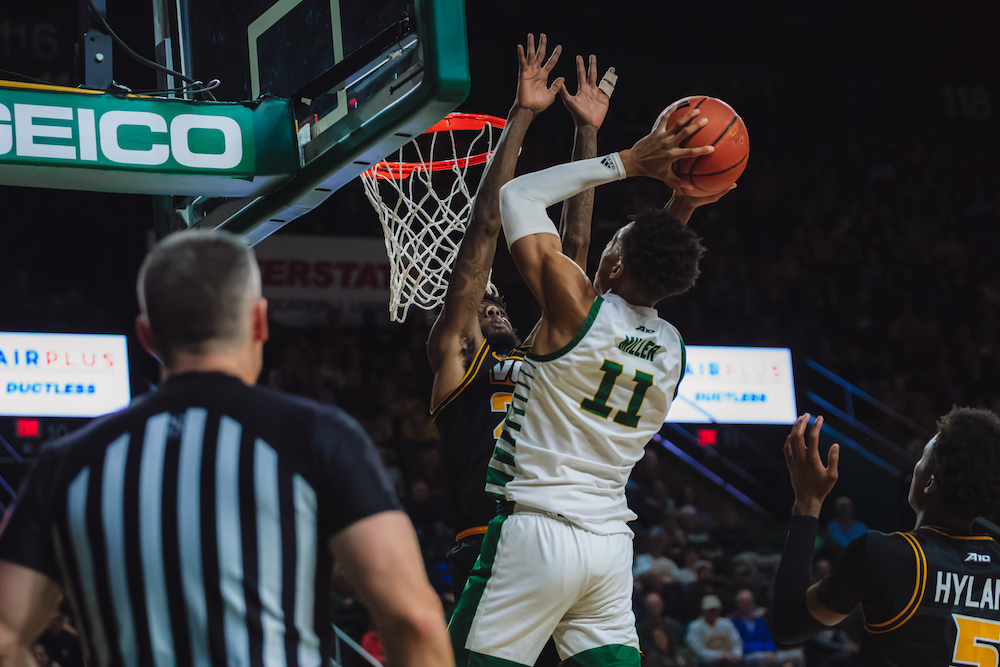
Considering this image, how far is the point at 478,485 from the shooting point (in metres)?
4.29

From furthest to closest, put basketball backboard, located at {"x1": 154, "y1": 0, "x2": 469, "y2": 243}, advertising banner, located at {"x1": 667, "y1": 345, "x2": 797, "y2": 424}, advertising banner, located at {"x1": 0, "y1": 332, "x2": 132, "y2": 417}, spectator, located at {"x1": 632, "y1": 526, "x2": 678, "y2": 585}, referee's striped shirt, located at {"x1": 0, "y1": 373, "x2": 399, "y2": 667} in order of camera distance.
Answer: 1. advertising banner, located at {"x1": 667, "y1": 345, "x2": 797, "y2": 424}
2. advertising banner, located at {"x1": 0, "y1": 332, "x2": 132, "y2": 417}
3. spectator, located at {"x1": 632, "y1": 526, "x2": 678, "y2": 585}
4. basketball backboard, located at {"x1": 154, "y1": 0, "x2": 469, "y2": 243}
5. referee's striped shirt, located at {"x1": 0, "y1": 373, "x2": 399, "y2": 667}

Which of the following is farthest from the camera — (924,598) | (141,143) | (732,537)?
(732,537)

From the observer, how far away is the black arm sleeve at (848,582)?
3051 mm

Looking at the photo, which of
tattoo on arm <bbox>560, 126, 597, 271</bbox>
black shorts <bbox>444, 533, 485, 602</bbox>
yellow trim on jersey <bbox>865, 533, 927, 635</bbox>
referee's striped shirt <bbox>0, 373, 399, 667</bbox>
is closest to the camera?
referee's striped shirt <bbox>0, 373, 399, 667</bbox>

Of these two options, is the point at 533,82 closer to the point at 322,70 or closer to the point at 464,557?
the point at 322,70

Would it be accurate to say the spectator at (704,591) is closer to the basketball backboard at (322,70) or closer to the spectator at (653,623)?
the spectator at (653,623)

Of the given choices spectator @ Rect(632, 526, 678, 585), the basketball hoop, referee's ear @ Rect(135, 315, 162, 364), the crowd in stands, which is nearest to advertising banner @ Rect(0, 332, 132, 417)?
the crowd in stands

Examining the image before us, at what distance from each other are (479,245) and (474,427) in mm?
731

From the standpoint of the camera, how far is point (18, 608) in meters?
1.81

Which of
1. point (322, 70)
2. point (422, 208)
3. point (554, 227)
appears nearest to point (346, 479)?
point (554, 227)

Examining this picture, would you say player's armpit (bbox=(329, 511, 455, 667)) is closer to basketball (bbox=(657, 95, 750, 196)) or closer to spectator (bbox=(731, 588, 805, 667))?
basketball (bbox=(657, 95, 750, 196))

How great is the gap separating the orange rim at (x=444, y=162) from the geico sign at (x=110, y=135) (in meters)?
1.33

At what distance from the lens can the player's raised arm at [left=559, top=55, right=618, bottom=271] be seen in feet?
14.3

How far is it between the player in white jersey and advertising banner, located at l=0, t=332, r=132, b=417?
938 cm
